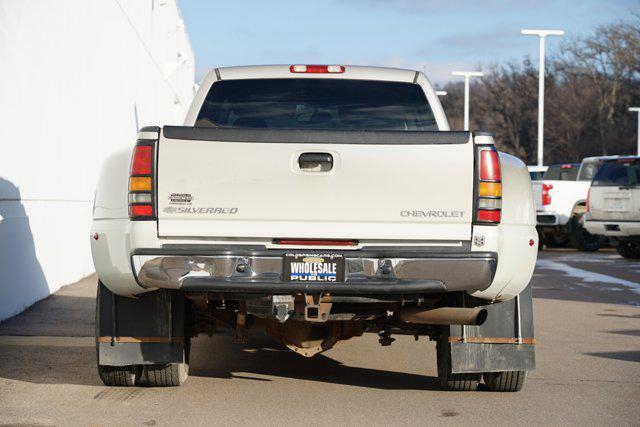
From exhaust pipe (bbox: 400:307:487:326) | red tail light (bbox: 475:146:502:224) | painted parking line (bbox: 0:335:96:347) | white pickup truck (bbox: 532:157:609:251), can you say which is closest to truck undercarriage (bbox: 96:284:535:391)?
exhaust pipe (bbox: 400:307:487:326)

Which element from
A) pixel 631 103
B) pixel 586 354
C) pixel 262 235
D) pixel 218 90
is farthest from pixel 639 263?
pixel 631 103

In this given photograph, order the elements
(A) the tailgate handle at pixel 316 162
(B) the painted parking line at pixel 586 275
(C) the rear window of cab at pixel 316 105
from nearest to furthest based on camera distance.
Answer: (A) the tailgate handle at pixel 316 162 → (C) the rear window of cab at pixel 316 105 → (B) the painted parking line at pixel 586 275

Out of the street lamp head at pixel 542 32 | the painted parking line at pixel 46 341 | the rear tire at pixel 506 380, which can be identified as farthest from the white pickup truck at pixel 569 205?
the rear tire at pixel 506 380

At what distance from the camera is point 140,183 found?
6.37 m

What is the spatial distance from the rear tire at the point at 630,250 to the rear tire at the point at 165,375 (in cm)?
1692

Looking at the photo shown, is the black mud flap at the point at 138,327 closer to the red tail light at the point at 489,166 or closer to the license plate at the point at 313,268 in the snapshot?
the license plate at the point at 313,268

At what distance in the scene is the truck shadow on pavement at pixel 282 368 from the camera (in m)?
7.92

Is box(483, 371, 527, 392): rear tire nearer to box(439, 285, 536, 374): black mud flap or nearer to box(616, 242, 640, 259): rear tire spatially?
box(439, 285, 536, 374): black mud flap

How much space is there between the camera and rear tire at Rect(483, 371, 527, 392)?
738 cm

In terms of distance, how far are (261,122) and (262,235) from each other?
1771 mm

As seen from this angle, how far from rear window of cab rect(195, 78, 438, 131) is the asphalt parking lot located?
177cm

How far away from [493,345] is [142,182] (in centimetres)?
241

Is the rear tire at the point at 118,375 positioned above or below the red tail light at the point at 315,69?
below

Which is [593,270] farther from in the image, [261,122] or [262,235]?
[262,235]
